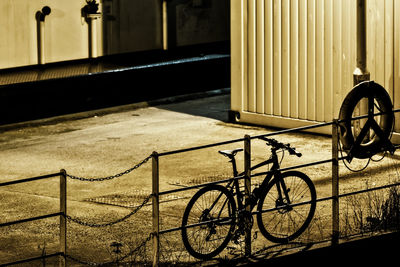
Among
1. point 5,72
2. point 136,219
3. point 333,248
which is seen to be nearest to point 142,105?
point 5,72

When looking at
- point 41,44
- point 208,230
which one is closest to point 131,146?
point 41,44

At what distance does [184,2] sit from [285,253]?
14.1m

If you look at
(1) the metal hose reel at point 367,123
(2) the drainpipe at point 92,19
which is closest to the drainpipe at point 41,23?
(2) the drainpipe at point 92,19

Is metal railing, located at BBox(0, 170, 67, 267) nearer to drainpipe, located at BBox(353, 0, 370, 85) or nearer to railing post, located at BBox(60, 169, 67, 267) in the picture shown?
railing post, located at BBox(60, 169, 67, 267)

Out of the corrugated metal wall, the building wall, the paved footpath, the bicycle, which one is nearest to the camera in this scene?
the bicycle

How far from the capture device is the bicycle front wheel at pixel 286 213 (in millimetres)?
9859

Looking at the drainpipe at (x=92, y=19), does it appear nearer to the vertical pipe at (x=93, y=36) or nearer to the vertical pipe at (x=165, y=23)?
the vertical pipe at (x=93, y=36)

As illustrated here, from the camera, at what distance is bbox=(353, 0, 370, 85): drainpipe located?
13141 millimetres

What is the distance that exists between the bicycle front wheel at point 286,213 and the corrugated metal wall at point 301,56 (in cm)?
399

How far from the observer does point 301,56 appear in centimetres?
1571

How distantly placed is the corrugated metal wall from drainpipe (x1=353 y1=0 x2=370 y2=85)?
4.18 feet

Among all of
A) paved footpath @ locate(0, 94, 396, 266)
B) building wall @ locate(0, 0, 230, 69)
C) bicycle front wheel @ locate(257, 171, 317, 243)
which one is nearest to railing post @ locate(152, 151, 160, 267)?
bicycle front wheel @ locate(257, 171, 317, 243)

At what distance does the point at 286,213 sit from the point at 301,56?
5.13 meters

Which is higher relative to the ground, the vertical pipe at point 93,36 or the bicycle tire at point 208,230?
the vertical pipe at point 93,36
